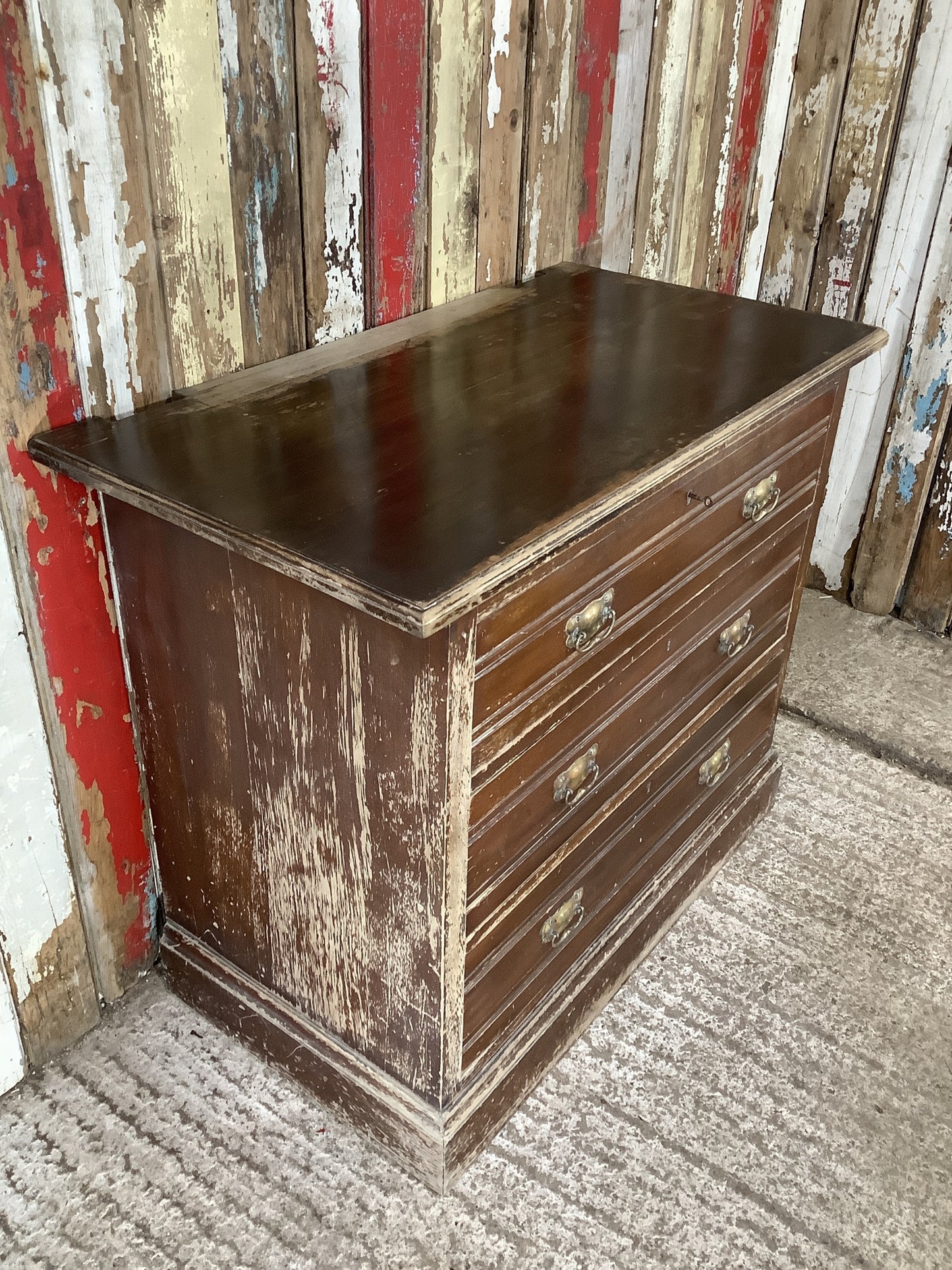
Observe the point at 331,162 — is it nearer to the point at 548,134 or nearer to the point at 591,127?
the point at 548,134

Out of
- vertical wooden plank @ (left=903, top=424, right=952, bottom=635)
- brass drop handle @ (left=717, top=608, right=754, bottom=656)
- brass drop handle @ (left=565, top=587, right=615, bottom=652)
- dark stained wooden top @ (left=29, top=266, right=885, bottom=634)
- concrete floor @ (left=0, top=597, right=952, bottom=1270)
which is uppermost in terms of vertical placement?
dark stained wooden top @ (left=29, top=266, right=885, bottom=634)

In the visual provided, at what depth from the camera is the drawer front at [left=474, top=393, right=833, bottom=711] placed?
1204mm

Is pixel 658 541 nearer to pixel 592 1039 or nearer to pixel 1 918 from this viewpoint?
pixel 592 1039

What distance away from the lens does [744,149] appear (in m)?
2.36

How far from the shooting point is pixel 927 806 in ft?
7.44

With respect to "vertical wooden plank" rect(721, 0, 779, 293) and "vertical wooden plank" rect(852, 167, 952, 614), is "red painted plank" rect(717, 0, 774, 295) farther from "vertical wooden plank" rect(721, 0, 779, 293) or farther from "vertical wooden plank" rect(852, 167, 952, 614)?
"vertical wooden plank" rect(852, 167, 952, 614)

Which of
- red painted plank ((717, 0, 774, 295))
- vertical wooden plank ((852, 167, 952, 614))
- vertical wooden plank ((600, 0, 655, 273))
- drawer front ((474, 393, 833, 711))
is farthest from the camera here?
vertical wooden plank ((852, 167, 952, 614))

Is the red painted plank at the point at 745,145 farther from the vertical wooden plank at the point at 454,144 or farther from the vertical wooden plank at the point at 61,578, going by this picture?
the vertical wooden plank at the point at 61,578

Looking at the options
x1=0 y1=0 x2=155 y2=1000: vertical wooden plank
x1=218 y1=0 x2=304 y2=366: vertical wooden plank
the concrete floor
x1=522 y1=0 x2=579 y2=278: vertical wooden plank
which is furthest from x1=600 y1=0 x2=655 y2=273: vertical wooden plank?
the concrete floor

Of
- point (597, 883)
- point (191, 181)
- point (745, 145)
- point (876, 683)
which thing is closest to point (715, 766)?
point (597, 883)

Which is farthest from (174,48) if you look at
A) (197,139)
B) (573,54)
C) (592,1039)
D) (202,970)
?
(592,1039)

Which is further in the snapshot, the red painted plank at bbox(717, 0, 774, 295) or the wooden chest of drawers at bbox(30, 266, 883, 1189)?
the red painted plank at bbox(717, 0, 774, 295)

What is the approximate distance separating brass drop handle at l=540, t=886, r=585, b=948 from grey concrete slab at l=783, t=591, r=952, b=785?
1.07 metres

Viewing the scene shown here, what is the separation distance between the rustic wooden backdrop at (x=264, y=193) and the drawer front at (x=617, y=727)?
585 mm
